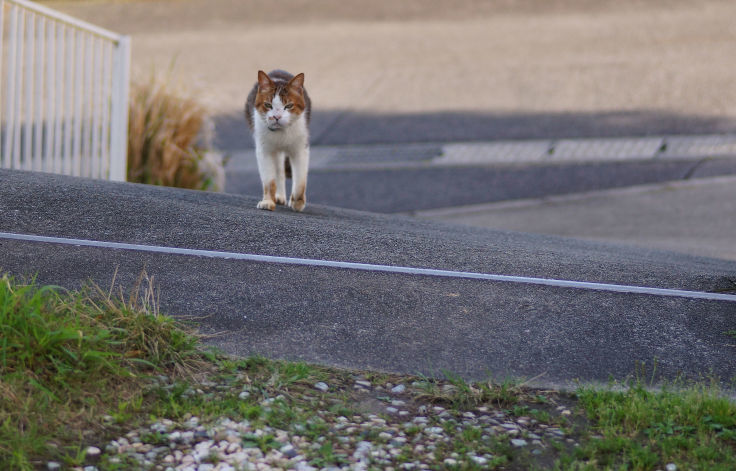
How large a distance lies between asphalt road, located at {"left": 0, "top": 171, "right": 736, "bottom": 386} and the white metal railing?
1.68 meters

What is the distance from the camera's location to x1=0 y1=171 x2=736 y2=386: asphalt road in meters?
3.68

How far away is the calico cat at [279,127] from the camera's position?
215 inches

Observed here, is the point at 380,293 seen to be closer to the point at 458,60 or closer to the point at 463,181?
the point at 463,181

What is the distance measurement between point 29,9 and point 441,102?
6.94m

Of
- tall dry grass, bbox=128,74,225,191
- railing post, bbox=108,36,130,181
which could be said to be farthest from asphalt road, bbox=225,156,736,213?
railing post, bbox=108,36,130,181

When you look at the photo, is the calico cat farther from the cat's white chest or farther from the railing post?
the railing post

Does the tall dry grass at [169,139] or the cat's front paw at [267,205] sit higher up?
the tall dry grass at [169,139]

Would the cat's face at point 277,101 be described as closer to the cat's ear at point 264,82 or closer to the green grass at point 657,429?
the cat's ear at point 264,82

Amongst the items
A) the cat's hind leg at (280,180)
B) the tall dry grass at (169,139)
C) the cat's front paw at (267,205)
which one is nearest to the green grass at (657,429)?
the cat's front paw at (267,205)

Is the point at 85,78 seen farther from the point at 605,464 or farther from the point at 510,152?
the point at 605,464

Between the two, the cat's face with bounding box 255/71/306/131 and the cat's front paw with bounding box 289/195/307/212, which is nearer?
the cat's face with bounding box 255/71/306/131

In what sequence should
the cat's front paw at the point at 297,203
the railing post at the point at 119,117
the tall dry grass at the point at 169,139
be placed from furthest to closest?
the tall dry grass at the point at 169,139 → the railing post at the point at 119,117 → the cat's front paw at the point at 297,203

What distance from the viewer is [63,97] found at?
7.96 m

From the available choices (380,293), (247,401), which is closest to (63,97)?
(380,293)
